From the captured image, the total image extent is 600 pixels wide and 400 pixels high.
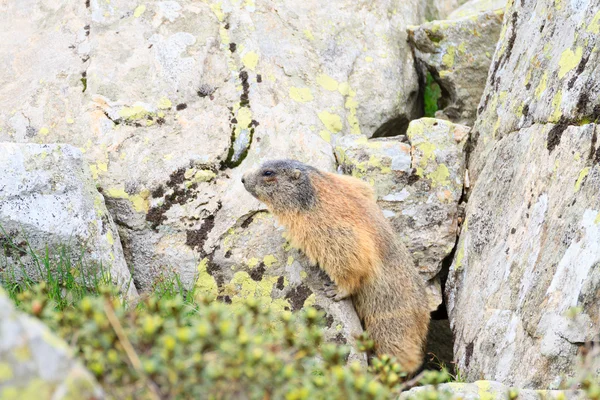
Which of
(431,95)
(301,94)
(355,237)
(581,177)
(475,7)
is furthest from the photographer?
(475,7)

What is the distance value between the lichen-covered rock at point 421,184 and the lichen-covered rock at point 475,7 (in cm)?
309

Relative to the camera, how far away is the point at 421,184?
822cm

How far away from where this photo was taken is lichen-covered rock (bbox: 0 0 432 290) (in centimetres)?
761

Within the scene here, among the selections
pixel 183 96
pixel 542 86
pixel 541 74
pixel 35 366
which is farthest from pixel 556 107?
pixel 35 366

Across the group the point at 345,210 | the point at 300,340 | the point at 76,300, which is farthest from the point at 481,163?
the point at 300,340

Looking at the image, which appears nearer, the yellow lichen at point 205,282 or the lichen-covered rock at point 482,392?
the lichen-covered rock at point 482,392

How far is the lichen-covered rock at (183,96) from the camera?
25.0 ft

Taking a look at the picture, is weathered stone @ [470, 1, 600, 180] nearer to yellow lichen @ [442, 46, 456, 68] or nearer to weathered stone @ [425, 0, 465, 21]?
yellow lichen @ [442, 46, 456, 68]

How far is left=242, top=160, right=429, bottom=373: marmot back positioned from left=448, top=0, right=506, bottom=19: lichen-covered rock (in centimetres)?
446

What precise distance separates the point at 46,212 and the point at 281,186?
2.58 m

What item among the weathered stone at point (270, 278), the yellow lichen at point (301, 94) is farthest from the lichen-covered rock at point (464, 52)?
the weathered stone at point (270, 278)

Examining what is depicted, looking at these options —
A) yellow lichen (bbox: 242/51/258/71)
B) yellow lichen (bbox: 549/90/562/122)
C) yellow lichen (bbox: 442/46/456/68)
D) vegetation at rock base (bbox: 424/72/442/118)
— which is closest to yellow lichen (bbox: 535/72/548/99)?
yellow lichen (bbox: 549/90/562/122)

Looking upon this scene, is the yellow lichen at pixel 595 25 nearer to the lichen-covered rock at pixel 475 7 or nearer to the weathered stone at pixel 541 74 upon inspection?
the weathered stone at pixel 541 74

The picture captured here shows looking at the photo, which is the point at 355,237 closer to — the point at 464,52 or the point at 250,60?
the point at 250,60
